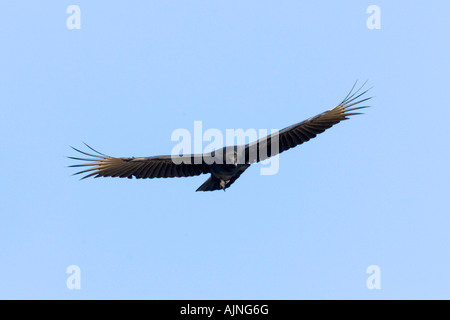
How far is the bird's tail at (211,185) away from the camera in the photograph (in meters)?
21.2

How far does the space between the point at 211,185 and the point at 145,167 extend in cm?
140

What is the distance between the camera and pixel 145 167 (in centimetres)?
2117

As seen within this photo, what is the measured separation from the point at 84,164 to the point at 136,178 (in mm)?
1250

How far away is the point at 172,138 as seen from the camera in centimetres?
2025

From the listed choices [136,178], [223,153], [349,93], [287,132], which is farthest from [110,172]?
[349,93]

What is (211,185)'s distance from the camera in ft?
69.7

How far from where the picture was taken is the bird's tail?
21158 millimetres

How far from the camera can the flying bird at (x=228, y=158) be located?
20.6 m

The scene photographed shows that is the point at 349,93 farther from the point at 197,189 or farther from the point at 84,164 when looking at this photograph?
the point at 84,164

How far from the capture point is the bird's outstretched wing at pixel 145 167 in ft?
68.1

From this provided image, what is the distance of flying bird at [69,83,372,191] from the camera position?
20.6 m

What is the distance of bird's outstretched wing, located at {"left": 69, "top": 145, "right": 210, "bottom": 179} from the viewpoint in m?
20.8
